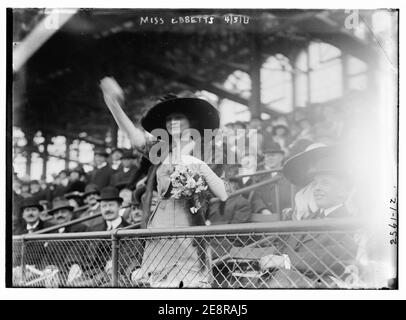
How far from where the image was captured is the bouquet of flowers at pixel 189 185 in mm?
4461

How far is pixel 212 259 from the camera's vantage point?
13.6 feet

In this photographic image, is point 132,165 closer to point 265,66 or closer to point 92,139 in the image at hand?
point 92,139

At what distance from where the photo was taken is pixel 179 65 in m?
Result: 4.58

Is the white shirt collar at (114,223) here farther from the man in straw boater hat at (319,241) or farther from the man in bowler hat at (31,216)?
the man in straw boater hat at (319,241)

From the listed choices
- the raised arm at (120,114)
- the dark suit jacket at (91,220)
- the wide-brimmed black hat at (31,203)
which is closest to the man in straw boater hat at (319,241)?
the raised arm at (120,114)

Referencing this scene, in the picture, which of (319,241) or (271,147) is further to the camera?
(271,147)

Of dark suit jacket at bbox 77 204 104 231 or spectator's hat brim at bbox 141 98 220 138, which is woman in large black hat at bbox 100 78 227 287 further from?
dark suit jacket at bbox 77 204 104 231

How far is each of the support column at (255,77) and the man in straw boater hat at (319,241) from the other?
56cm

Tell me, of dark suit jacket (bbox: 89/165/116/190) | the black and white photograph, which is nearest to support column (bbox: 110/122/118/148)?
the black and white photograph

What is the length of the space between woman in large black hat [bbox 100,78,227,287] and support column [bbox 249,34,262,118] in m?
0.34

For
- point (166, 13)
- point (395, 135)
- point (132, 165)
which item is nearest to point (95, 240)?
point (132, 165)

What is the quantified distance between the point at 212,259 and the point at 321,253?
825 millimetres

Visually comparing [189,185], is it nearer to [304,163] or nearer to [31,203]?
[304,163]

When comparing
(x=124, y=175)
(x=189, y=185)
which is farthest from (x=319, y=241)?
(x=124, y=175)
